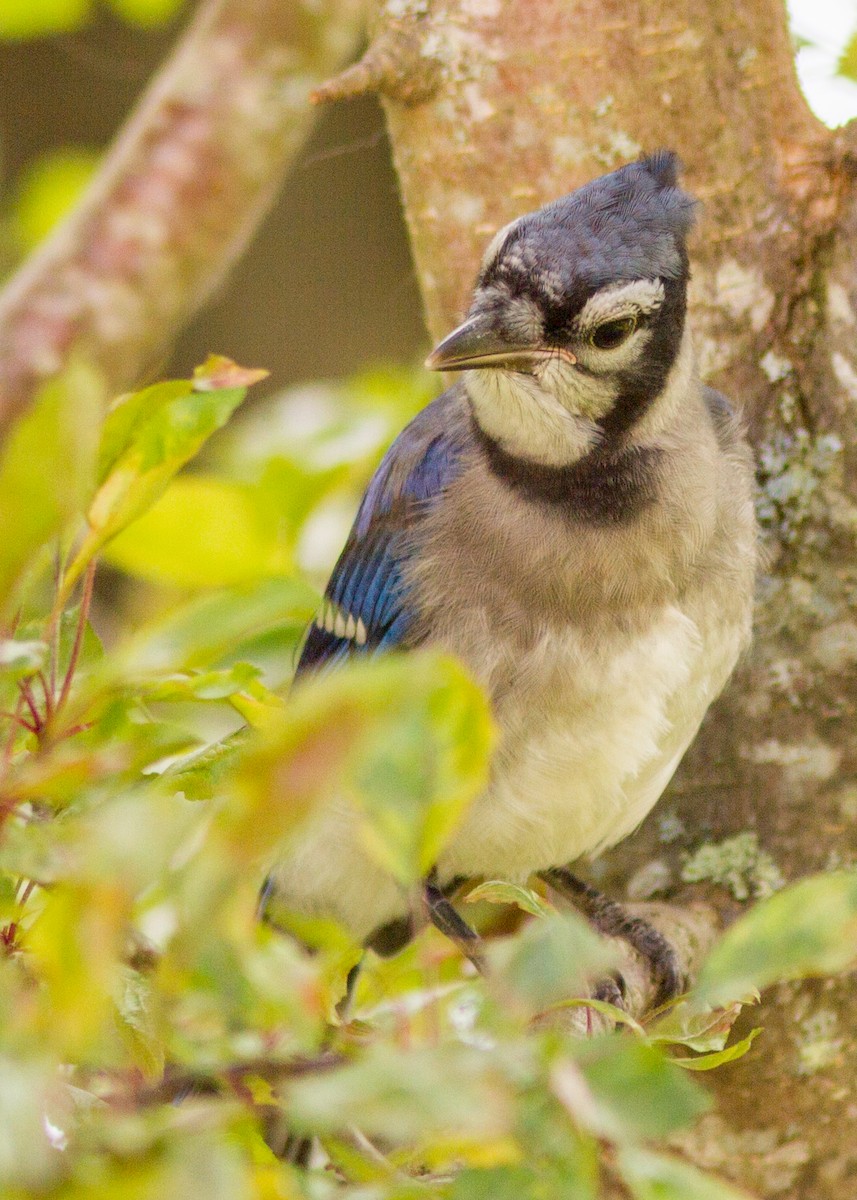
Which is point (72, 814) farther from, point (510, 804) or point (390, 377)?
point (390, 377)

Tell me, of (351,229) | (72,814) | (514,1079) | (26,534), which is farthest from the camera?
(351,229)

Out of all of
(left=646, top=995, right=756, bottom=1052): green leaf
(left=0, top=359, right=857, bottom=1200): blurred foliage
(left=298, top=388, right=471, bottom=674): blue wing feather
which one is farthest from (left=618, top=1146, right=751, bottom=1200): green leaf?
(left=298, top=388, right=471, bottom=674): blue wing feather

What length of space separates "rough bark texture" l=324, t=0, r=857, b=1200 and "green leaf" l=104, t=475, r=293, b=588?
0.54m

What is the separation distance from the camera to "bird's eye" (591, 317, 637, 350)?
5.08 feet

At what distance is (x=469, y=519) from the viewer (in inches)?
65.6

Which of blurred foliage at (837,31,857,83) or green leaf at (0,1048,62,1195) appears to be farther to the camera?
blurred foliage at (837,31,857,83)

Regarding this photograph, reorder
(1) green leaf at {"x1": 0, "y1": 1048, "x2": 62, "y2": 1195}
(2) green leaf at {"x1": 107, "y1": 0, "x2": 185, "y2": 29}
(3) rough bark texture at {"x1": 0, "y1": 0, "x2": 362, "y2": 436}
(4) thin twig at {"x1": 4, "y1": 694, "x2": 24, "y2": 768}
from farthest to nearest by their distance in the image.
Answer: (2) green leaf at {"x1": 107, "y1": 0, "x2": 185, "y2": 29} → (3) rough bark texture at {"x1": 0, "y1": 0, "x2": 362, "y2": 436} → (4) thin twig at {"x1": 4, "y1": 694, "x2": 24, "y2": 768} → (1) green leaf at {"x1": 0, "y1": 1048, "x2": 62, "y2": 1195}

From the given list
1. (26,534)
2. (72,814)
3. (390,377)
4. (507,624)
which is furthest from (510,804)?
(390,377)

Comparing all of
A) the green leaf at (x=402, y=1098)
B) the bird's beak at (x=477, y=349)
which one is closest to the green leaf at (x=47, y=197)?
the bird's beak at (x=477, y=349)

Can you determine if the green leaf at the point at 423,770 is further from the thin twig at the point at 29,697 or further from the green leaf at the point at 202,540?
the green leaf at the point at 202,540

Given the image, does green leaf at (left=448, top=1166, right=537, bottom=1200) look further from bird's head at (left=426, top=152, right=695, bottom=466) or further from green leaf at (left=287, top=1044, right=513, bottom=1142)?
bird's head at (left=426, top=152, right=695, bottom=466)

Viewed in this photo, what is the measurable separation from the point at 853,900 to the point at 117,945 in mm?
322

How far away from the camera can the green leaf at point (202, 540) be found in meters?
1.72

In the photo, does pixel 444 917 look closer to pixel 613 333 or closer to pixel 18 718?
pixel 613 333
